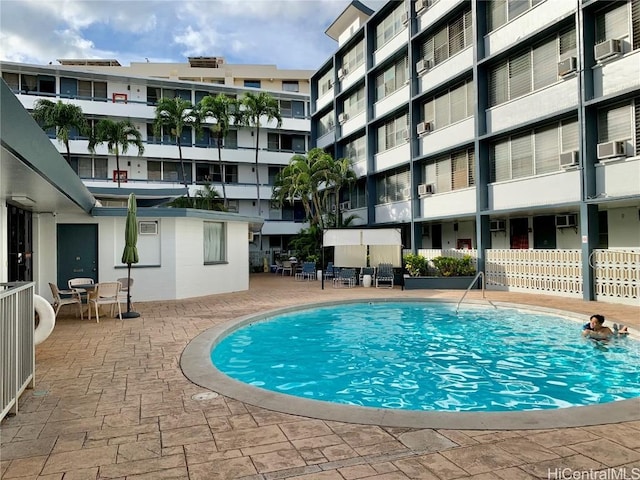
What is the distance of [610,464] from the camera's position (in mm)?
3168

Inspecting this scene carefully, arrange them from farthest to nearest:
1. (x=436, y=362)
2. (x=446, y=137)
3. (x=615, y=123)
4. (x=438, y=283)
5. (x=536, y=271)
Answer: (x=446, y=137) → (x=438, y=283) → (x=536, y=271) → (x=615, y=123) → (x=436, y=362)

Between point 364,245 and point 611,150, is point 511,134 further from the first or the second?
point 364,245

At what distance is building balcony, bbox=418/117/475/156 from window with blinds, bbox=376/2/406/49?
6464 millimetres

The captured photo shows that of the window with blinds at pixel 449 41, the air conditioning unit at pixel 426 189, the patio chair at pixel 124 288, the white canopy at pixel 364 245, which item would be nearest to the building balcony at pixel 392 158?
the air conditioning unit at pixel 426 189

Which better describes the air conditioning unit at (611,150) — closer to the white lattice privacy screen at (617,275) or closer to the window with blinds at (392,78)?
the white lattice privacy screen at (617,275)

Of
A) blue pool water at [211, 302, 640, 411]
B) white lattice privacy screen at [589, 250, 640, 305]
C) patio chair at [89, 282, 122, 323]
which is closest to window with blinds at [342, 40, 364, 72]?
white lattice privacy screen at [589, 250, 640, 305]

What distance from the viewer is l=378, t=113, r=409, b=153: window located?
23.0 meters

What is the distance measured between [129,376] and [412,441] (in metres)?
3.89

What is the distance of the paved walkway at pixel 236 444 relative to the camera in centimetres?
314

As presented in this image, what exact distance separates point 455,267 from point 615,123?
718cm

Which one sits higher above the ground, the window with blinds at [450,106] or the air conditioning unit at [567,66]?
the window with blinds at [450,106]

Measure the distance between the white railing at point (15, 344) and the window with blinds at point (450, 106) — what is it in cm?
1764

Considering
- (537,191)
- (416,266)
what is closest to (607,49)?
(537,191)

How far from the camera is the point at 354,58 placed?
27797 millimetres
